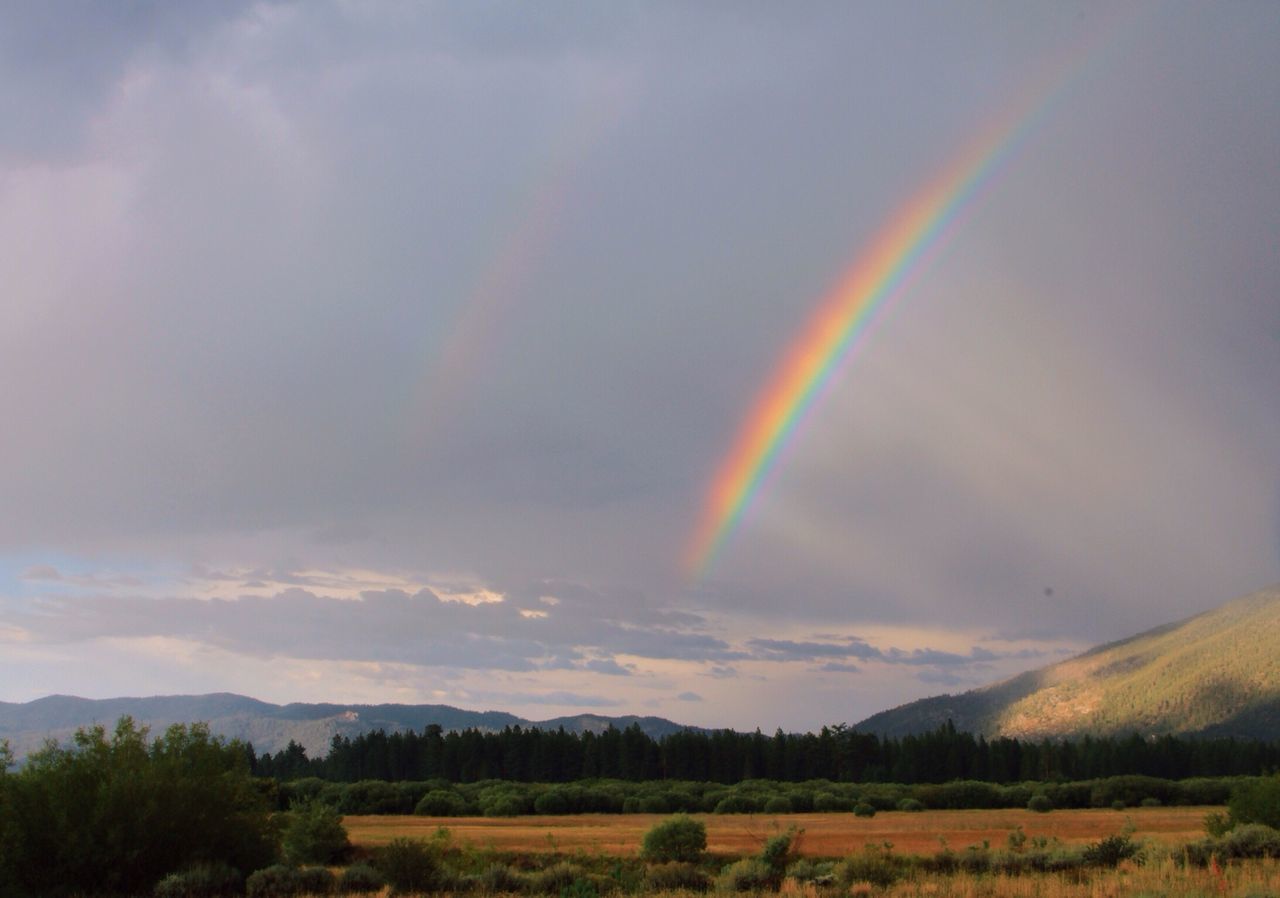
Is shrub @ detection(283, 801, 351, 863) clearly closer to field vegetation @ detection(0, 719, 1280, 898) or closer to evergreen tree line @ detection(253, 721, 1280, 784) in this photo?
field vegetation @ detection(0, 719, 1280, 898)

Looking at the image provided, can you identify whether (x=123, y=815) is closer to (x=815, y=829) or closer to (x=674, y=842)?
(x=674, y=842)

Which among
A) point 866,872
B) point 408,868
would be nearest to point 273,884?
point 408,868

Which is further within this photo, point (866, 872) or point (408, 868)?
point (408, 868)

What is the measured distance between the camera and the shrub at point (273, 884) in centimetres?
2505

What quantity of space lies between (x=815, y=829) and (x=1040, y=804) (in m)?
30.3

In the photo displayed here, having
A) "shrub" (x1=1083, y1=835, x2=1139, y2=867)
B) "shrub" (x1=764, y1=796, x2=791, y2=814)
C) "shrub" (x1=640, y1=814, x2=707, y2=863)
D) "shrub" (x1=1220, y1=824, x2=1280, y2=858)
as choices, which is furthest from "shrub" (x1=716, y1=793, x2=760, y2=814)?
"shrub" (x1=1220, y1=824, x2=1280, y2=858)

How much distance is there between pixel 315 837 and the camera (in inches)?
1623

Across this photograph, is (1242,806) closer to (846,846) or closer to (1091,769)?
(846,846)

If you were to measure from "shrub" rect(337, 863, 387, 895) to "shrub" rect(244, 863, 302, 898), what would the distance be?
104 centimetres

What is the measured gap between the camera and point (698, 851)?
136 ft

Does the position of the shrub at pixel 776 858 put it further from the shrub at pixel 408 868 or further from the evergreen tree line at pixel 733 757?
the evergreen tree line at pixel 733 757

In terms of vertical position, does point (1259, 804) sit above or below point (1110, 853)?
above

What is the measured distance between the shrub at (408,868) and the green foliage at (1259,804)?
2501 centimetres

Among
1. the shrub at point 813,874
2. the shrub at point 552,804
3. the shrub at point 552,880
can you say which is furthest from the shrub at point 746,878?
the shrub at point 552,804
